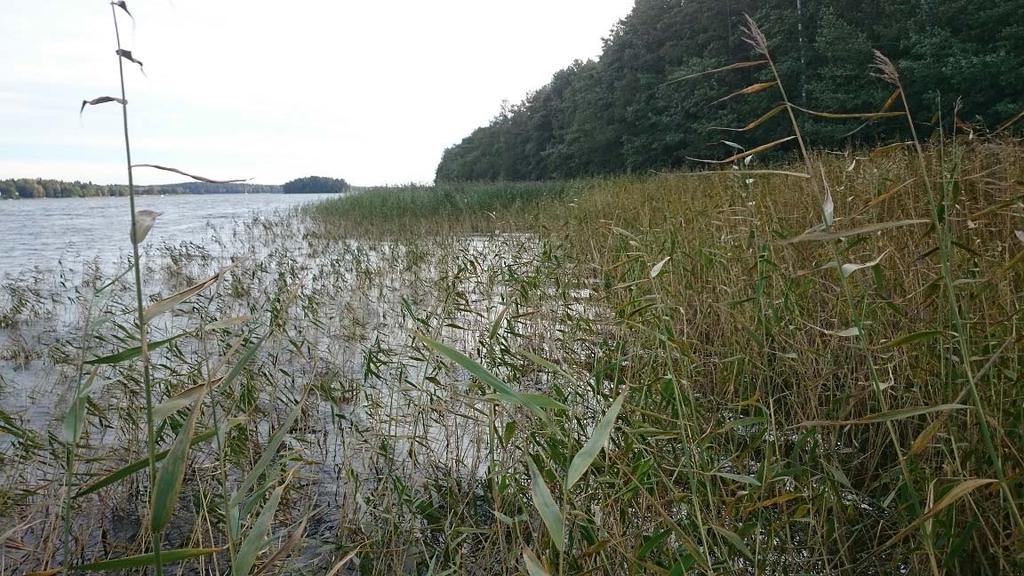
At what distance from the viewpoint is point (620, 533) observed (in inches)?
64.2

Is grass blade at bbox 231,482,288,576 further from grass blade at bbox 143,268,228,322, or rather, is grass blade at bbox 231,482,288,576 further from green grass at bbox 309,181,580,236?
green grass at bbox 309,181,580,236

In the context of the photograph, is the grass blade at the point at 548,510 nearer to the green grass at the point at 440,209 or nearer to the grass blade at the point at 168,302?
the grass blade at the point at 168,302

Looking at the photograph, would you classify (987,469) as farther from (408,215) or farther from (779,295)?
(408,215)

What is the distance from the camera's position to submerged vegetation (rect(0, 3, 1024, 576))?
109cm

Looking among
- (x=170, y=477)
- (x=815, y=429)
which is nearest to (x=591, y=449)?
(x=170, y=477)

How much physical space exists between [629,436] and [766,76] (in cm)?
2549

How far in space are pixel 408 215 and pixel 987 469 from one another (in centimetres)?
1379

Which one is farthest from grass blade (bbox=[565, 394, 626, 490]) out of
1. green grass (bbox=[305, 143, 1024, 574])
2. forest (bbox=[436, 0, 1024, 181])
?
forest (bbox=[436, 0, 1024, 181])

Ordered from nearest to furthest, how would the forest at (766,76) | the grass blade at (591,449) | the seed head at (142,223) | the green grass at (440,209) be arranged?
1. the seed head at (142,223)
2. the grass blade at (591,449)
3. the green grass at (440,209)
4. the forest at (766,76)

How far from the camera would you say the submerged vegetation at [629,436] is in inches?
42.9

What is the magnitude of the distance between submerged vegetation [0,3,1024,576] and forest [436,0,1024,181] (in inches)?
381

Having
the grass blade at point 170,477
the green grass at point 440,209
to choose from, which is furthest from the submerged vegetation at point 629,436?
the green grass at point 440,209

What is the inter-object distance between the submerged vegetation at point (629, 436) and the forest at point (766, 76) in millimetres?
9679

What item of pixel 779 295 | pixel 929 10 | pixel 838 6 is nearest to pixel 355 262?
pixel 779 295
